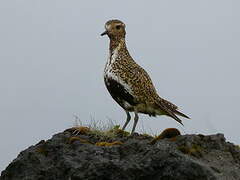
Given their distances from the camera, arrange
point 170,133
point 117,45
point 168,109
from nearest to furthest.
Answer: point 170,133, point 168,109, point 117,45

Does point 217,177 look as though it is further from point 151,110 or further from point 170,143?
point 151,110

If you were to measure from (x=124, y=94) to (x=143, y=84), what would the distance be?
1.28 feet

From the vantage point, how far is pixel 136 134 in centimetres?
1138

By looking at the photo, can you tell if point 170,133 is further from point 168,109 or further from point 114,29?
point 114,29

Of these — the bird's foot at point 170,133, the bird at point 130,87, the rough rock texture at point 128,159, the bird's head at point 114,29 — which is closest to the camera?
the rough rock texture at point 128,159

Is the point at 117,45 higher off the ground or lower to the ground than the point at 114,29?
lower

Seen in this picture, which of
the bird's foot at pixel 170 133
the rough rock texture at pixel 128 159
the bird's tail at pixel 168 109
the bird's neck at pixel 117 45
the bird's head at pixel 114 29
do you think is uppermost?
the bird's head at pixel 114 29

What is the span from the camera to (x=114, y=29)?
13.0 m

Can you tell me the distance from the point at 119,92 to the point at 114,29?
1282mm

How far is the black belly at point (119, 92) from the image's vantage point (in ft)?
40.9

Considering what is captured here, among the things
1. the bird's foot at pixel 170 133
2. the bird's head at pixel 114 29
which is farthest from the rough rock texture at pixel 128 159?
the bird's head at pixel 114 29

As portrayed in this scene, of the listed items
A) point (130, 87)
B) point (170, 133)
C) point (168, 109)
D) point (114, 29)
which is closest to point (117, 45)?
point (114, 29)

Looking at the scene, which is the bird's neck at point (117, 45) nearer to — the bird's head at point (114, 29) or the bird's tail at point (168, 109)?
the bird's head at point (114, 29)

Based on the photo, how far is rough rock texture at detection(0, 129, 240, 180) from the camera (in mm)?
9328
